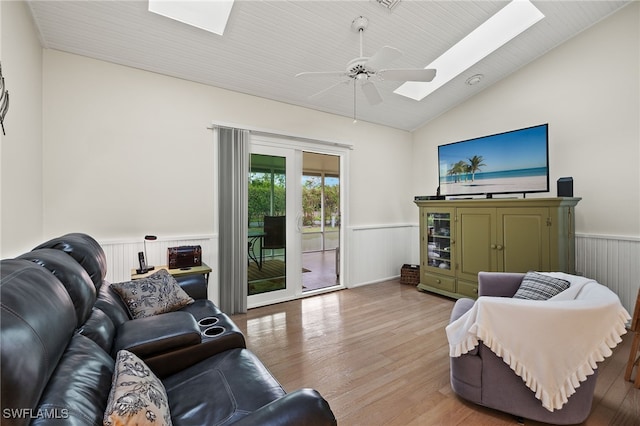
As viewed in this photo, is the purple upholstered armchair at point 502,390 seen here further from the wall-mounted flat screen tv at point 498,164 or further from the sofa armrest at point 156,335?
the wall-mounted flat screen tv at point 498,164

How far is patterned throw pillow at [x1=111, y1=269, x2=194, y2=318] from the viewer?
2.06 meters

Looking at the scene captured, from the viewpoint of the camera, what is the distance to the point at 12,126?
1817mm

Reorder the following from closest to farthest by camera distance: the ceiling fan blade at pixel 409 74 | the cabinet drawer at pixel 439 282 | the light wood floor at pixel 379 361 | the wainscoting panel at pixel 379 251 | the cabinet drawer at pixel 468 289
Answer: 1. the light wood floor at pixel 379 361
2. the ceiling fan blade at pixel 409 74
3. the cabinet drawer at pixel 468 289
4. the cabinet drawer at pixel 439 282
5. the wainscoting panel at pixel 379 251

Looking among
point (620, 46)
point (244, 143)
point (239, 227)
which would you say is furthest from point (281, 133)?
point (620, 46)

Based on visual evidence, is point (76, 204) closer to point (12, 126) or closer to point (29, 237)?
point (29, 237)

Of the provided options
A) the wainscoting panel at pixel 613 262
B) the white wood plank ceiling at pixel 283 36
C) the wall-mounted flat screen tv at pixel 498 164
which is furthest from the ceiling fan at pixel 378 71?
the wainscoting panel at pixel 613 262

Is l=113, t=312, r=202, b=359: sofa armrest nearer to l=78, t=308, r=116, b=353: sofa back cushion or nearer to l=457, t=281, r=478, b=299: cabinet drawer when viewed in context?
l=78, t=308, r=116, b=353: sofa back cushion

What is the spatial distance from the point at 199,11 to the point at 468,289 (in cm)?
439

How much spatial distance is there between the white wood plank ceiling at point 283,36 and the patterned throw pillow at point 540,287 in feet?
8.69

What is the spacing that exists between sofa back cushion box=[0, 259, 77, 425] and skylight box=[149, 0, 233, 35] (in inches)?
98.4

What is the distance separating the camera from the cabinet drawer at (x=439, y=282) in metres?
4.00

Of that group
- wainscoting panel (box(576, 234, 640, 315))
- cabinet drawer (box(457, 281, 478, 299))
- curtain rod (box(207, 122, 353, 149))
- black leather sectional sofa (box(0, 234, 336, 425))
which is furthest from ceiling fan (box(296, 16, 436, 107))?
wainscoting panel (box(576, 234, 640, 315))

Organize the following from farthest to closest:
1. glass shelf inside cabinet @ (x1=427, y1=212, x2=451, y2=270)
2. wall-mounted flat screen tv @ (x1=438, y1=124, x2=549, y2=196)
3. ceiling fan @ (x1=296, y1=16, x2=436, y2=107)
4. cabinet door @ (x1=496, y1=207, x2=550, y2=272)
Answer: glass shelf inside cabinet @ (x1=427, y1=212, x2=451, y2=270), wall-mounted flat screen tv @ (x1=438, y1=124, x2=549, y2=196), cabinet door @ (x1=496, y1=207, x2=550, y2=272), ceiling fan @ (x1=296, y1=16, x2=436, y2=107)

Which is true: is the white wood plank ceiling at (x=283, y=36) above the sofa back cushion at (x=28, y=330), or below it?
above
